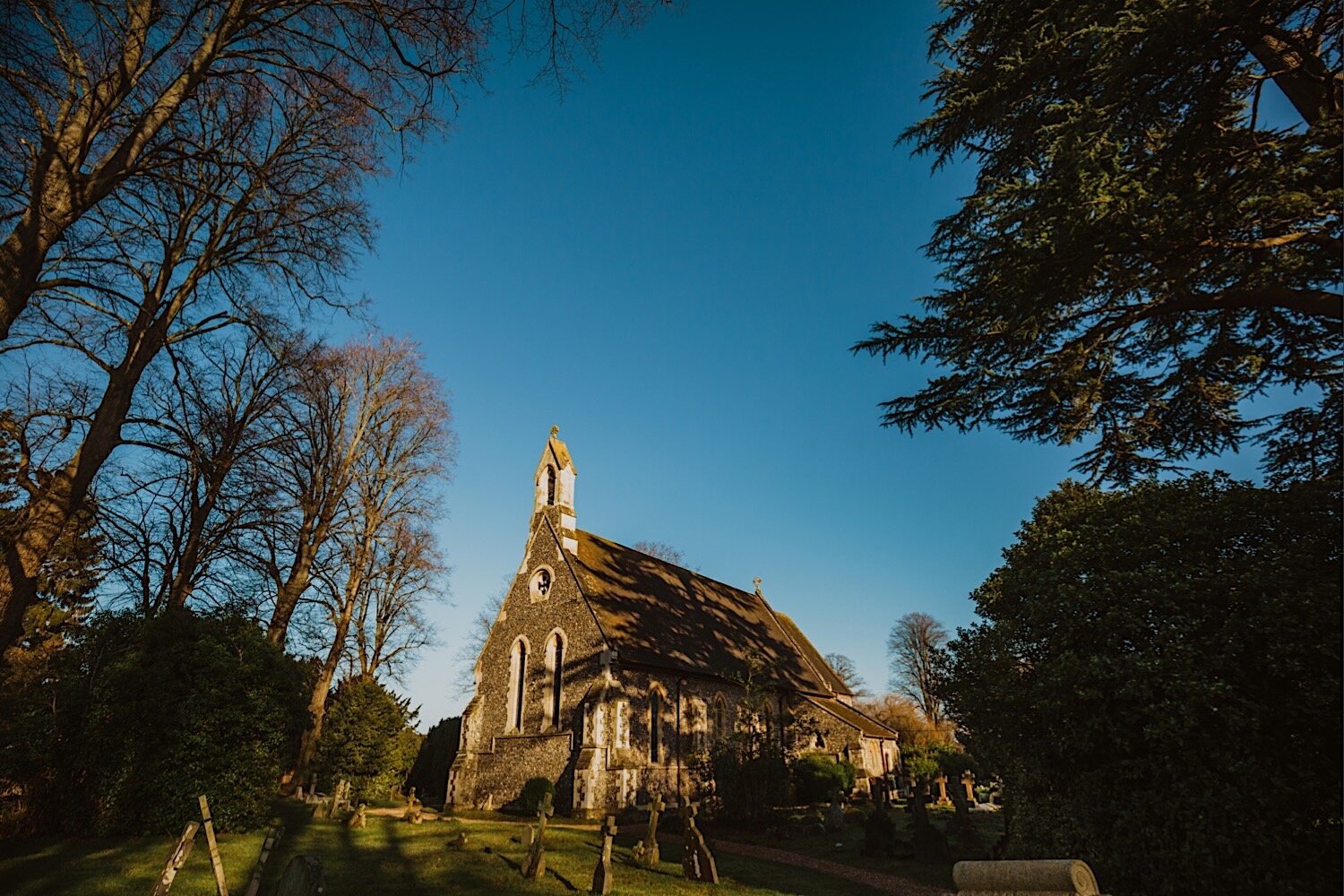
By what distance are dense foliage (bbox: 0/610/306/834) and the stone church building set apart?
896cm

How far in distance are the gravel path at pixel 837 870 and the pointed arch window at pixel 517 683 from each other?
8.85 metres

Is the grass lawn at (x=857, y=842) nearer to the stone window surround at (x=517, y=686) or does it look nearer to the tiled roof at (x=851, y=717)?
the tiled roof at (x=851, y=717)

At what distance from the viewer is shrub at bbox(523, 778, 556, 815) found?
21.3 m

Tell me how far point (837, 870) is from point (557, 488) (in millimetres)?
16064

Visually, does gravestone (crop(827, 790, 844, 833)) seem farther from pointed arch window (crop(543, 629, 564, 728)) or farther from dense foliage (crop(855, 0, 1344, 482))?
dense foliage (crop(855, 0, 1344, 482))

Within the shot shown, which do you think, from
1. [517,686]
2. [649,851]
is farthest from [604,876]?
[517,686]

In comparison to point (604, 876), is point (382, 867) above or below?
below

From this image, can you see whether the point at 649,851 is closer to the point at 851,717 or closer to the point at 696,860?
the point at 696,860

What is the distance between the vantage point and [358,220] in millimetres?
10766

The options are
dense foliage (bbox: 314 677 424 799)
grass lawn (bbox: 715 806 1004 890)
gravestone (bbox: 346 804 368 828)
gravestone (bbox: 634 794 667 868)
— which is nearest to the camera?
gravestone (bbox: 634 794 667 868)

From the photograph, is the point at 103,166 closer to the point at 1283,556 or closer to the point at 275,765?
the point at 275,765

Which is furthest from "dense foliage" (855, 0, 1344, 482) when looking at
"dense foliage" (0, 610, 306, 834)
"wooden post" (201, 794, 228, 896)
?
"dense foliage" (0, 610, 306, 834)

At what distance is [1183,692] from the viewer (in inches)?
310

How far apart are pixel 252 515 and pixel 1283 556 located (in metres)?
21.0
